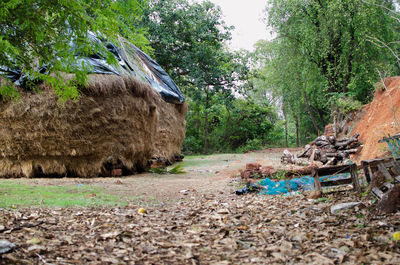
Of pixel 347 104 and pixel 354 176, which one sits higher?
pixel 347 104

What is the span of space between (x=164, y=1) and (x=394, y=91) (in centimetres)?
989

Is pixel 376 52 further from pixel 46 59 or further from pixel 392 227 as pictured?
pixel 46 59

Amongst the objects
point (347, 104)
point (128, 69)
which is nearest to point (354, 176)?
point (128, 69)

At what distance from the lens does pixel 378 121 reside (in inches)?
317

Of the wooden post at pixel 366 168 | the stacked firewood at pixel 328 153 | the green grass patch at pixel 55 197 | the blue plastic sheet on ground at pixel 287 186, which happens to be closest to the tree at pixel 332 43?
the stacked firewood at pixel 328 153

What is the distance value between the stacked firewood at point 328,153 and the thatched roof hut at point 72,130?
15.1 feet

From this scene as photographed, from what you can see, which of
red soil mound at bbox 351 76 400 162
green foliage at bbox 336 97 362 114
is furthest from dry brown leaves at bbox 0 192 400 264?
green foliage at bbox 336 97 362 114

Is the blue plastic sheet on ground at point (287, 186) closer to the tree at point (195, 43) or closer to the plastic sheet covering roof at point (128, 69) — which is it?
the plastic sheet covering roof at point (128, 69)

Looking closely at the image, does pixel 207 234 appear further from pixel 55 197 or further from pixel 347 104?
pixel 347 104

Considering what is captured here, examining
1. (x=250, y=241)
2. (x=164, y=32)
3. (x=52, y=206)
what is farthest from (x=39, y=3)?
(x=164, y=32)

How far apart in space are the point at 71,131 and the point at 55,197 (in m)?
2.56

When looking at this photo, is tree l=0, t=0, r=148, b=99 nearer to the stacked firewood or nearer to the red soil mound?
the red soil mound

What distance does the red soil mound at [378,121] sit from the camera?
635 centimetres

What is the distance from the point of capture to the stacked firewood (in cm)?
782
